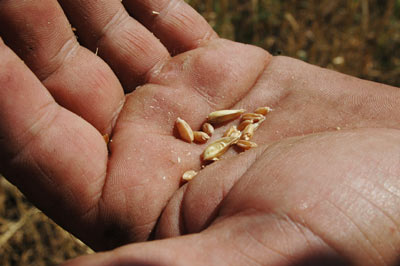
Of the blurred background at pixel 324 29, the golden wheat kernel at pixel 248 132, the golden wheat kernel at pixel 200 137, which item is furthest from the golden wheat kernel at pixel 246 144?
the blurred background at pixel 324 29

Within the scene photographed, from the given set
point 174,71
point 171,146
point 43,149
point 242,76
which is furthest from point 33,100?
point 242,76

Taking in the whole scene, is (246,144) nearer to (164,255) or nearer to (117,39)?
(164,255)

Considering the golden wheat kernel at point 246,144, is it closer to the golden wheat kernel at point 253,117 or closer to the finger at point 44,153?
the golden wheat kernel at point 253,117

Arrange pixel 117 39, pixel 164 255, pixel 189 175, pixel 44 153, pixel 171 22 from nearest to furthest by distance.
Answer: pixel 164 255 < pixel 44 153 < pixel 189 175 < pixel 117 39 < pixel 171 22

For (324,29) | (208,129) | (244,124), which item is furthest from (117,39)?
(324,29)

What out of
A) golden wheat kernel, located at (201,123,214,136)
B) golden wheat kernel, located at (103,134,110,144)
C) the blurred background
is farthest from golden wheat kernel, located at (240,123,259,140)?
the blurred background

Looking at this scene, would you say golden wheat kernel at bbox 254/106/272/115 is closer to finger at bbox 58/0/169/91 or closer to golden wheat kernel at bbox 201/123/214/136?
golden wheat kernel at bbox 201/123/214/136

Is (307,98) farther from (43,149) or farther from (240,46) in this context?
(43,149)
